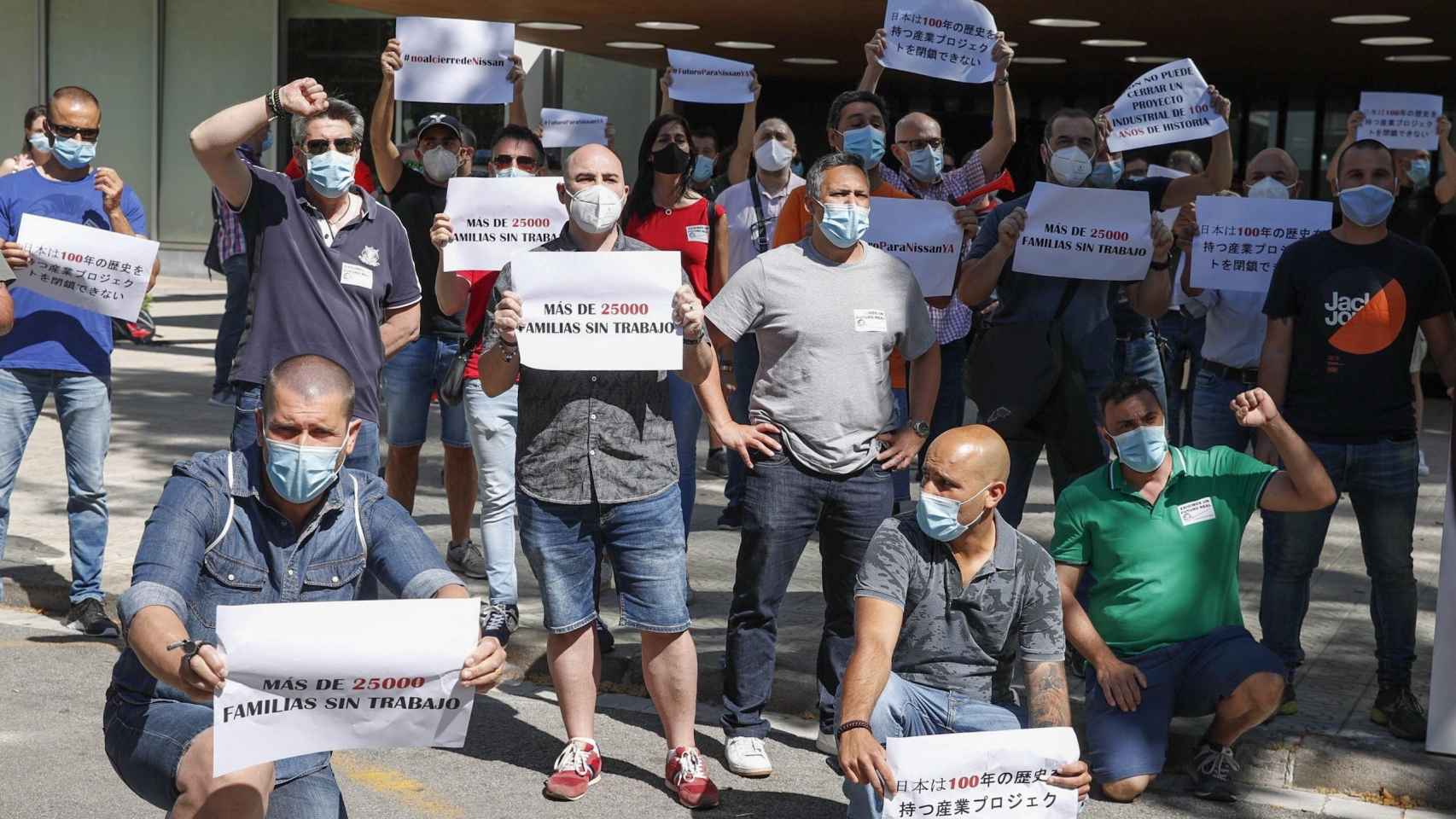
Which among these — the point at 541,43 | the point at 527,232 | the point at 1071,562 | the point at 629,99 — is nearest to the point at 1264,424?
the point at 1071,562

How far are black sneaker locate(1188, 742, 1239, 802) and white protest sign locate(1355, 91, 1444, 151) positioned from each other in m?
4.91

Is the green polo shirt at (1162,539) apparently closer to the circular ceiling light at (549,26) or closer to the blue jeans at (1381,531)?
the blue jeans at (1381,531)

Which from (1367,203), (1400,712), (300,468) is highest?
(1367,203)

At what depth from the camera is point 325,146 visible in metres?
5.66

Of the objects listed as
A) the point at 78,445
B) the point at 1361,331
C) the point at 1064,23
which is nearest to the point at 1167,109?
the point at 1361,331

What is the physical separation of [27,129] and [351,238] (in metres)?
3.89

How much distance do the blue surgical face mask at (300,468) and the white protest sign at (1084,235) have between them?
3.33m

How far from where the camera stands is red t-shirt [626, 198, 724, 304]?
22.3ft

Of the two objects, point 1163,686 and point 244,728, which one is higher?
point 244,728

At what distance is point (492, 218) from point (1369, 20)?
993cm

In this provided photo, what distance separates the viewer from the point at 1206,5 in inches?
527

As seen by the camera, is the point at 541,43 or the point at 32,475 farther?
the point at 541,43

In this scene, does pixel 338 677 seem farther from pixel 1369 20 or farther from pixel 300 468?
pixel 1369 20

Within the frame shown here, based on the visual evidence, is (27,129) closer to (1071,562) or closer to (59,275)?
(59,275)
